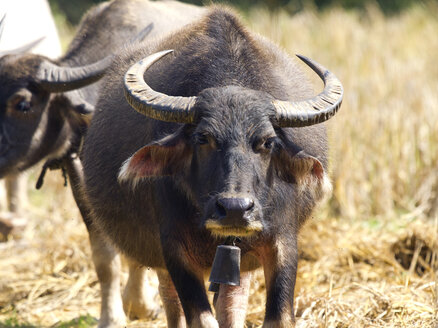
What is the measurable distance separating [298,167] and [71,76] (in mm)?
2411

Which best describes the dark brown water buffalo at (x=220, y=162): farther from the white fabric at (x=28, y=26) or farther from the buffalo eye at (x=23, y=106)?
the white fabric at (x=28, y=26)

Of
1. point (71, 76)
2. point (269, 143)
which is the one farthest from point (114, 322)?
point (269, 143)

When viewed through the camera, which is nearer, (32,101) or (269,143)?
(269,143)

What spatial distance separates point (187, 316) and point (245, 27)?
5.85 feet

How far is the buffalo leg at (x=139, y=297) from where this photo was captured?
18.9 ft

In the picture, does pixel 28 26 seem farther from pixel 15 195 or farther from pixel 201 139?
pixel 201 139

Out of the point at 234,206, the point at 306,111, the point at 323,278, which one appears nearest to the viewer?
the point at 234,206

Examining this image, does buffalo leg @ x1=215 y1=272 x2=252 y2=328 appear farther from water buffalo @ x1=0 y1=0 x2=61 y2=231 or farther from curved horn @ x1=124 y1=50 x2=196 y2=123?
water buffalo @ x1=0 y1=0 x2=61 y2=231

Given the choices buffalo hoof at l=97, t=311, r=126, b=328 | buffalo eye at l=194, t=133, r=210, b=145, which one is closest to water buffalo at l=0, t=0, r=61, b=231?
buffalo hoof at l=97, t=311, r=126, b=328

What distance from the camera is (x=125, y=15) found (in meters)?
6.42

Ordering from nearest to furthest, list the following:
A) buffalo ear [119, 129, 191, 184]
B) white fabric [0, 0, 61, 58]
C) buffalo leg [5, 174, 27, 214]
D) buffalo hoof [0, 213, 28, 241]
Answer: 1. buffalo ear [119, 129, 191, 184]
2. white fabric [0, 0, 61, 58]
3. buffalo hoof [0, 213, 28, 241]
4. buffalo leg [5, 174, 27, 214]

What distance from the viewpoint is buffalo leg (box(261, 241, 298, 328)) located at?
3820 millimetres

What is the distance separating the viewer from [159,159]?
400 centimetres

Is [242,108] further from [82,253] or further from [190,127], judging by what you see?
[82,253]
